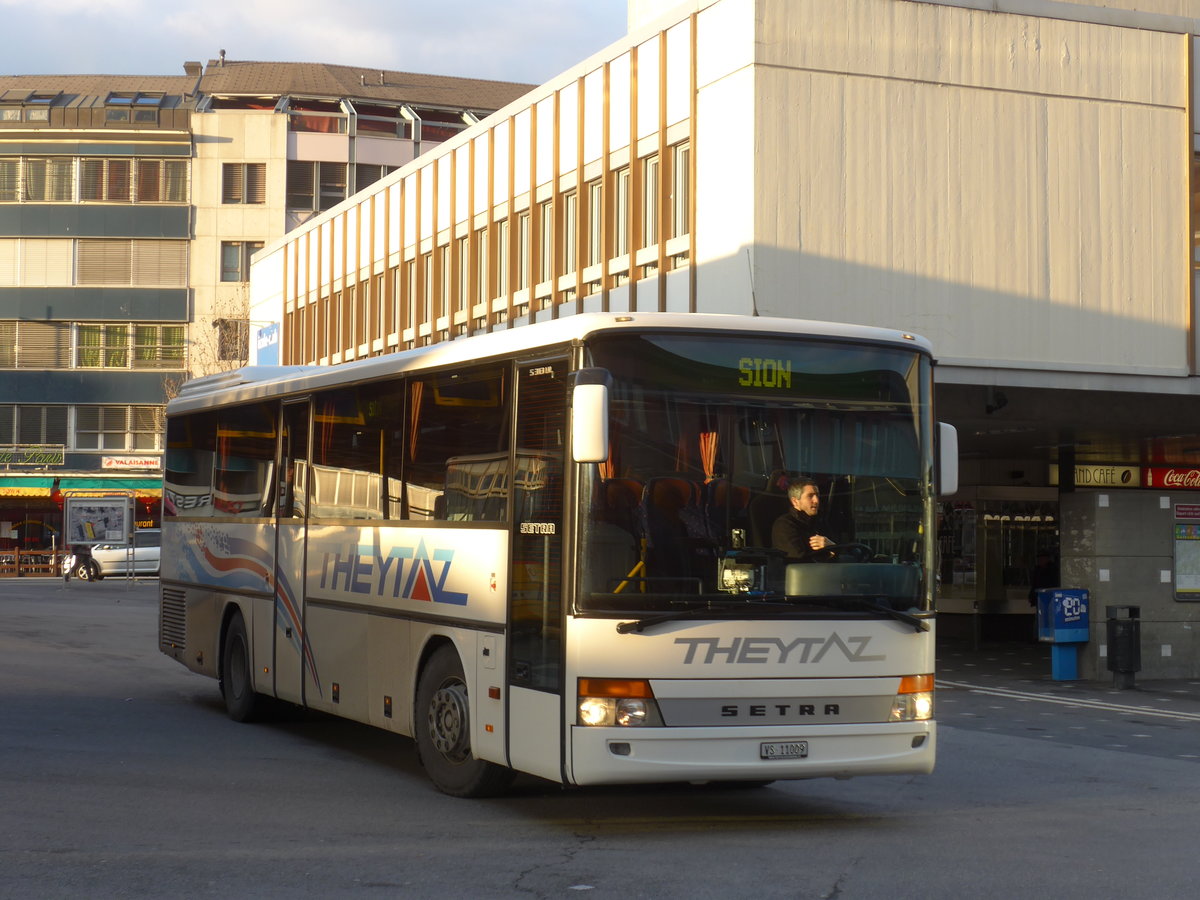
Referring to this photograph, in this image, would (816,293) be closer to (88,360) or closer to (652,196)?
(652,196)

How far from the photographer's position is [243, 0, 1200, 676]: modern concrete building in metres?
20.0

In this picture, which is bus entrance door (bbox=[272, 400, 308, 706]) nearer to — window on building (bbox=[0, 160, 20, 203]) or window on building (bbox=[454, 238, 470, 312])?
window on building (bbox=[454, 238, 470, 312])

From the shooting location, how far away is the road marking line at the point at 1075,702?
59.6 feet

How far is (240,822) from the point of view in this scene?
957 cm

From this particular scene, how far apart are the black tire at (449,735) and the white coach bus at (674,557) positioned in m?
0.02

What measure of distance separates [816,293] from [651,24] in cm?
479

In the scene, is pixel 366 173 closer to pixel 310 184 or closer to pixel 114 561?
pixel 310 184

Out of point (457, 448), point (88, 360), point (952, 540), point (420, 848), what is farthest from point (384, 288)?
point (88, 360)

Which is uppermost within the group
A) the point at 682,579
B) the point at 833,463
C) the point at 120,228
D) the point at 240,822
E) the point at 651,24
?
the point at 120,228

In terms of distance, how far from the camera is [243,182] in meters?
68.1

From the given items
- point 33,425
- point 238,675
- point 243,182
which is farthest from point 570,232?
point 33,425

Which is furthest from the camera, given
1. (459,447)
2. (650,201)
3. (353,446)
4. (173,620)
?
(650,201)

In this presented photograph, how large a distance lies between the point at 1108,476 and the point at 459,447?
14.6 m

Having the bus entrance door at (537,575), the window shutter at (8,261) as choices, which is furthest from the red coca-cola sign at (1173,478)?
the window shutter at (8,261)
